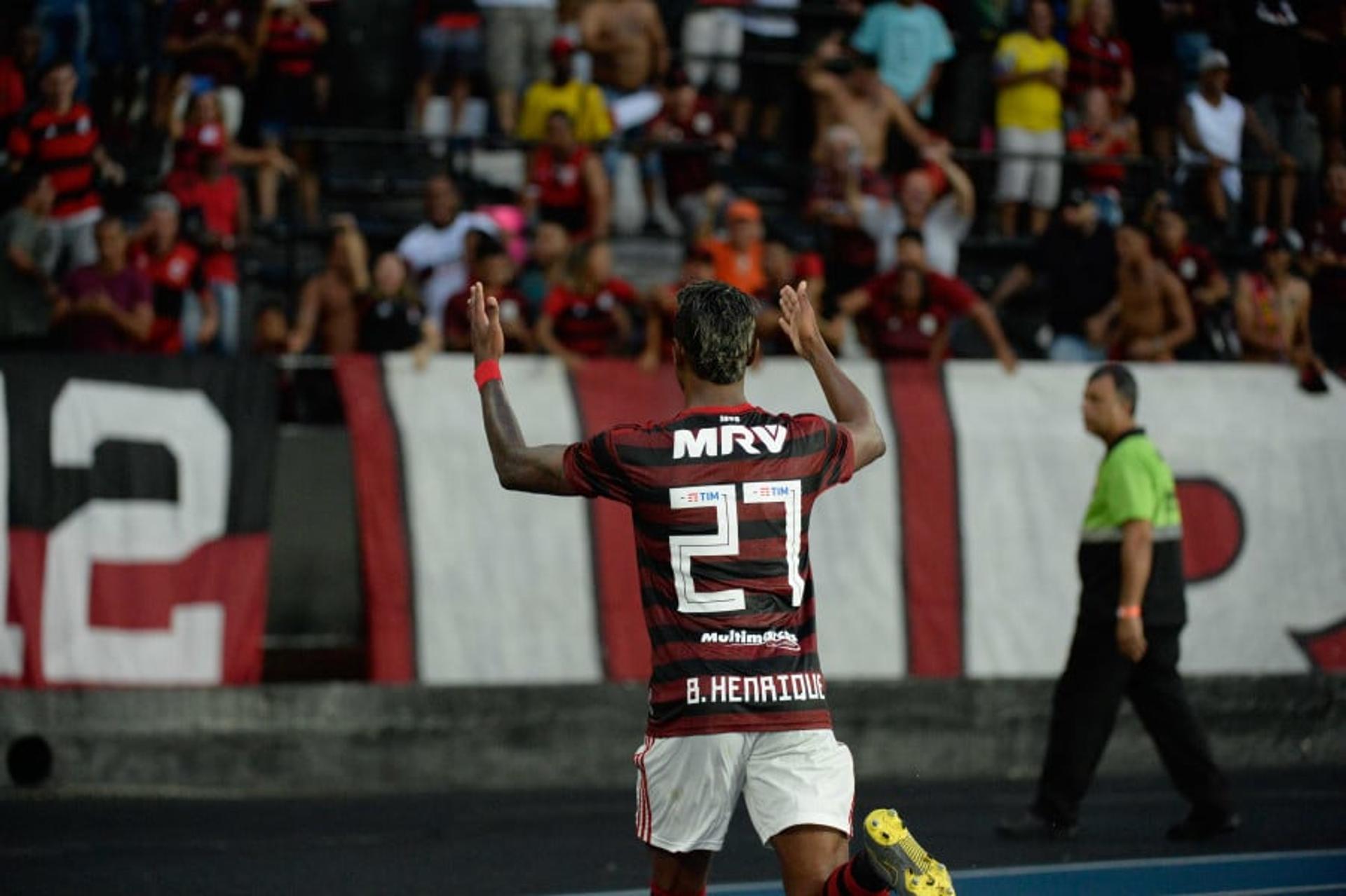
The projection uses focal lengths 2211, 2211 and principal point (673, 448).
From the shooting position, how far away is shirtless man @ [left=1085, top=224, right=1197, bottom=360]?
48.9 feet

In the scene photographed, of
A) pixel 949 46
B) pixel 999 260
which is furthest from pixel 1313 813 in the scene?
pixel 949 46

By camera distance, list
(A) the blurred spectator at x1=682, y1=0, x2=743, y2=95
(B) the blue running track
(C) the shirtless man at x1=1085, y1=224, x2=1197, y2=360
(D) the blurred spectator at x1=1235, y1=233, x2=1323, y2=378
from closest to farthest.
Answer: (B) the blue running track, (C) the shirtless man at x1=1085, y1=224, x2=1197, y2=360, (D) the blurred spectator at x1=1235, y1=233, x2=1323, y2=378, (A) the blurred spectator at x1=682, y1=0, x2=743, y2=95

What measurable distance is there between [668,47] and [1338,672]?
7364 millimetres

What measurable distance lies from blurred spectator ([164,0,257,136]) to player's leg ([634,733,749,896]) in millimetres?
10732

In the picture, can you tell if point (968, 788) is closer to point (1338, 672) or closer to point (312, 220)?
point (1338, 672)

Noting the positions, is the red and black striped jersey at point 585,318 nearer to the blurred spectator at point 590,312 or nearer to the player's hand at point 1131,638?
the blurred spectator at point 590,312

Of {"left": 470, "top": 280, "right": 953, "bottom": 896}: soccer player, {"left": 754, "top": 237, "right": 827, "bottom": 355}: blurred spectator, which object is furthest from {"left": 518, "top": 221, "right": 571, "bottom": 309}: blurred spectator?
{"left": 470, "top": 280, "right": 953, "bottom": 896}: soccer player

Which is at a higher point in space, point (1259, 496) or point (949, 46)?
point (949, 46)

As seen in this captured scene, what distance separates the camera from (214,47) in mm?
15609

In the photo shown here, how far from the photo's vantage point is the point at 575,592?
41.4 ft

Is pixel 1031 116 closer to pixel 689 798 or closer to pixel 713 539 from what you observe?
pixel 713 539

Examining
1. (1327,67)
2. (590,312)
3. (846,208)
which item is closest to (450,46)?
(846,208)

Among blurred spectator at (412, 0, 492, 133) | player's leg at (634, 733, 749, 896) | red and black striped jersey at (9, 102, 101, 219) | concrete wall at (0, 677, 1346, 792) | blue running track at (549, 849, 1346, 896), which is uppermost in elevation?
blurred spectator at (412, 0, 492, 133)

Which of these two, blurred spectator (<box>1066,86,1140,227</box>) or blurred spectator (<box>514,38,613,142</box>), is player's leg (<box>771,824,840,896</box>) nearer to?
blurred spectator (<box>514,38,613,142</box>)
